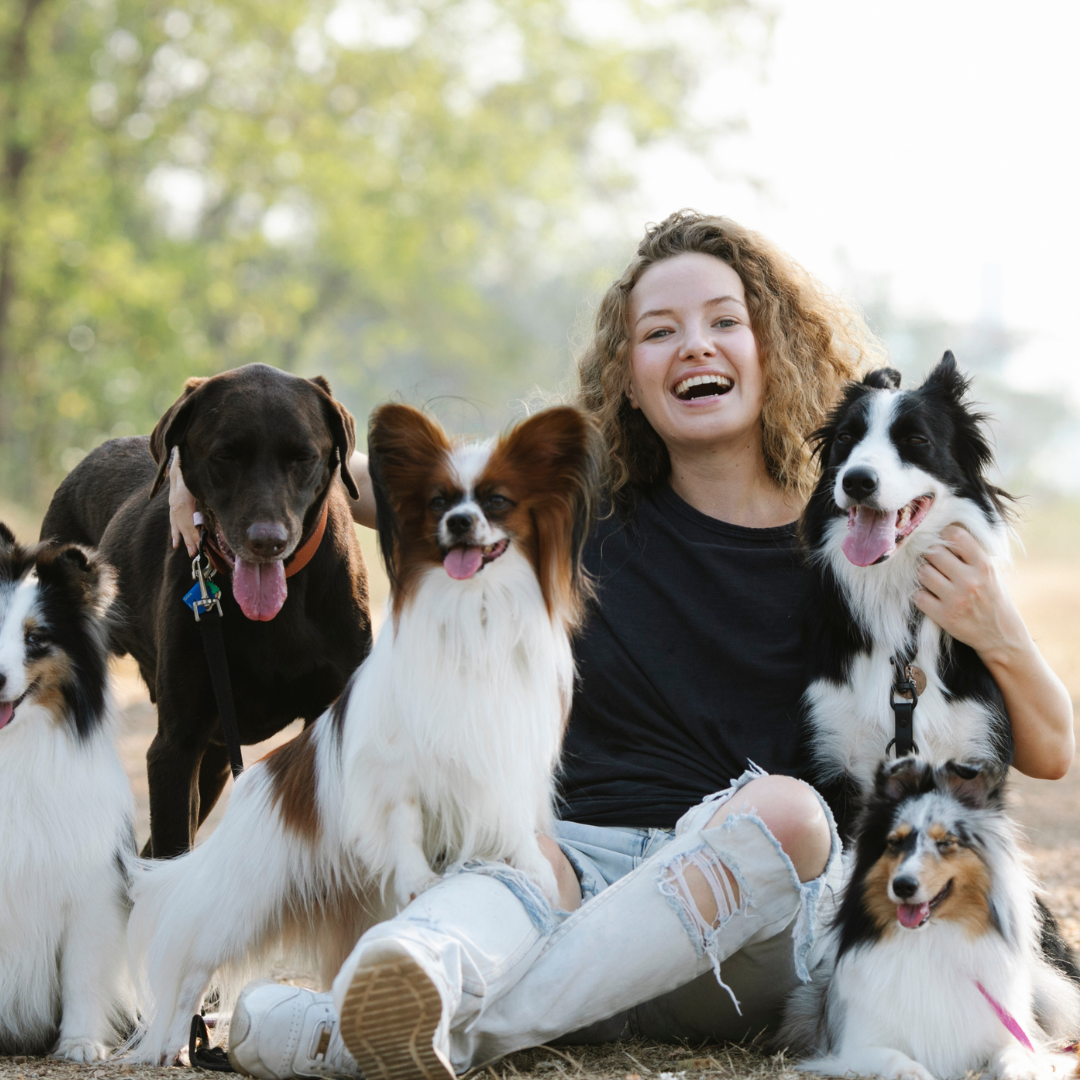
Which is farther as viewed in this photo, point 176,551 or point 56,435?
point 56,435

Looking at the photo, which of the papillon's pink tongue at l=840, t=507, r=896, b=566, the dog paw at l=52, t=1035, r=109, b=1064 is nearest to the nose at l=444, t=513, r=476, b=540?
the papillon's pink tongue at l=840, t=507, r=896, b=566

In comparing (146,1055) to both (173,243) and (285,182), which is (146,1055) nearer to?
(173,243)

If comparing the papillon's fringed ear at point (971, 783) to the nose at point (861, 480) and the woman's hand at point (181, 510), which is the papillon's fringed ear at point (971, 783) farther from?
the woman's hand at point (181, 510)

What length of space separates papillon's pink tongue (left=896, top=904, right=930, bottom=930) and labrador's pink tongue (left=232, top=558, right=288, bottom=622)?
70.1 inches

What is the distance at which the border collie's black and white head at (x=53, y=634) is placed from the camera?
2877 mm

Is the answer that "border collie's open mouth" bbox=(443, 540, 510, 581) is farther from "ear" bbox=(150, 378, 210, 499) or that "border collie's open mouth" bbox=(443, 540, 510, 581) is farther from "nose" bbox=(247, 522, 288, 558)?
"ear" bbox=(150, 378, 210, 499)

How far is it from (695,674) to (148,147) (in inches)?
688

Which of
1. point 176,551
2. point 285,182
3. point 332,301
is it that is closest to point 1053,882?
point 176,551

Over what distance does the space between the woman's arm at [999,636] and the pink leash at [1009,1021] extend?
67 cm

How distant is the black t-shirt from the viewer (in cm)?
313

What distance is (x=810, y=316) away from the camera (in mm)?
3789

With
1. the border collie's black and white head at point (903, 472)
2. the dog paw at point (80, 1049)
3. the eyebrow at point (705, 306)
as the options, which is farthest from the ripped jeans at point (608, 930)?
the eyebrow at point (705, 306)

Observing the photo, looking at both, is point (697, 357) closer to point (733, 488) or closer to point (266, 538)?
point (733, 488)

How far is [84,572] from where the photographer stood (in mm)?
2996
